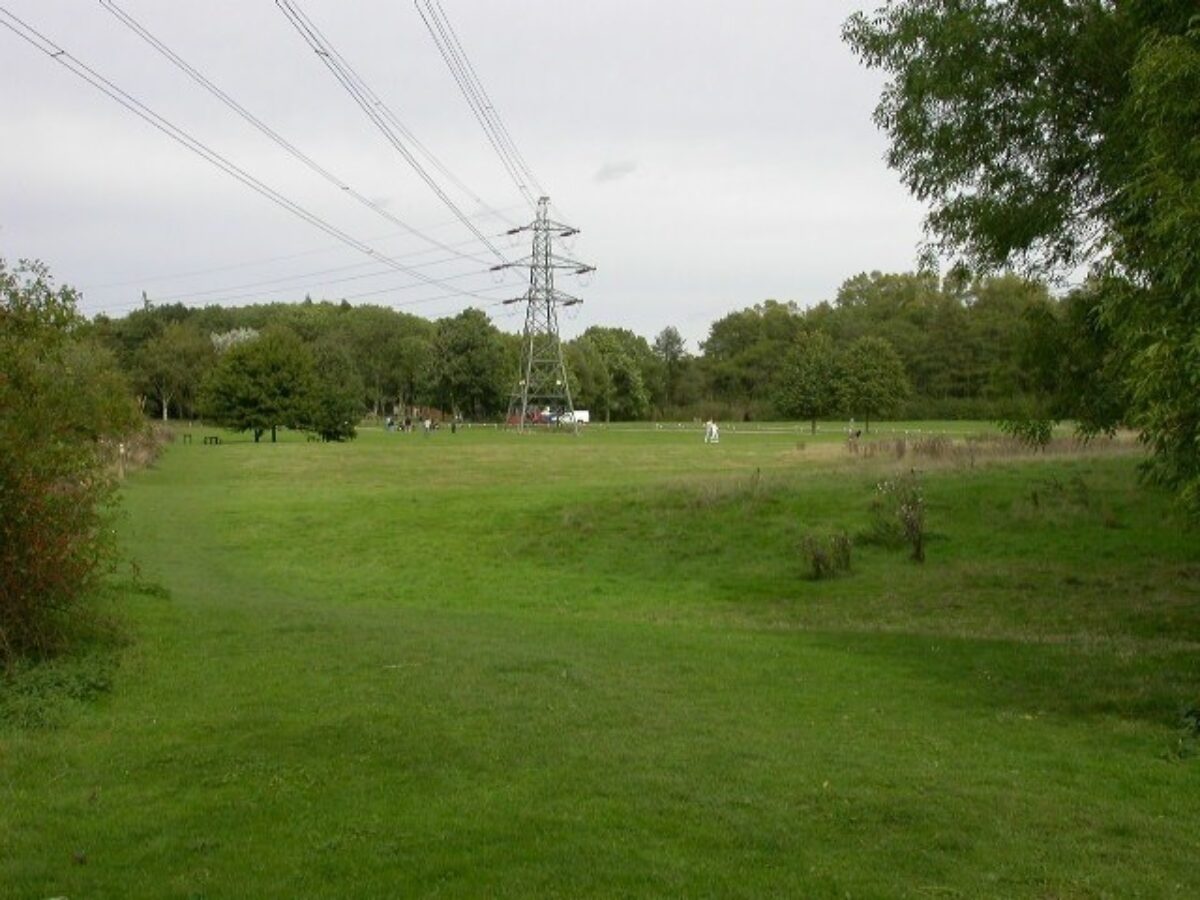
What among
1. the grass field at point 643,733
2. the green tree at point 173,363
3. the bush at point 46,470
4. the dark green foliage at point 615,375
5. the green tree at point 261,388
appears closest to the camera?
the grass field at point 643,733

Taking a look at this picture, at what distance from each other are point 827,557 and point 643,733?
1578 centimetres

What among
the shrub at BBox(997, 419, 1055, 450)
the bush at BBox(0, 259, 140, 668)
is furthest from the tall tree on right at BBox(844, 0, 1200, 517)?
the bush at BBox(0, 259, 140, 668)

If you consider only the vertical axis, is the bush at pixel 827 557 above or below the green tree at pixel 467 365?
below

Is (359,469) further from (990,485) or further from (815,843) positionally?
(815,843)

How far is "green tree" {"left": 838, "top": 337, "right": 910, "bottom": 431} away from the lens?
307 feet

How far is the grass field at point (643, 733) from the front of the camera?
21.2ft

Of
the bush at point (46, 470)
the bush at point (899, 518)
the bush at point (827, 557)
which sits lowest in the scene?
the bush at point (827, 557)

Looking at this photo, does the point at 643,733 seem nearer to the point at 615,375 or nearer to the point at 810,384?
the point at 810,384

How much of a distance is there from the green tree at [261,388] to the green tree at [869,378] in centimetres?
4185

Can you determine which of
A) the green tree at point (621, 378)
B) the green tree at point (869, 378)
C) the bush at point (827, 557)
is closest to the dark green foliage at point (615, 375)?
the green tree at point (621, 378)

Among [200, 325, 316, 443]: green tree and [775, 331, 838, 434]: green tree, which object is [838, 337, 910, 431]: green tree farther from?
[200, 325, 316, 443]: green tree

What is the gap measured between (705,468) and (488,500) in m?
14.9

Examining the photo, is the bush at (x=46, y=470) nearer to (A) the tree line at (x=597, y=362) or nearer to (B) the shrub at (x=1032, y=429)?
(B) the shrub at (x=1032, y=429)

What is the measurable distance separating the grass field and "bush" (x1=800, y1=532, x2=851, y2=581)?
65cm
